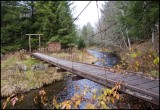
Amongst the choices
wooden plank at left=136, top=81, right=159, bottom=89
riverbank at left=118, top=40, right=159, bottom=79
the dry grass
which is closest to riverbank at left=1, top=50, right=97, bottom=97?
the dry grass

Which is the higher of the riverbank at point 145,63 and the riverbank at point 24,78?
the riverbank at point 145,63

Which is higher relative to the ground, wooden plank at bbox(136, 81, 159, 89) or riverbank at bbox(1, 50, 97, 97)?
wooden plank at bbox(136, 81, 159, 89)

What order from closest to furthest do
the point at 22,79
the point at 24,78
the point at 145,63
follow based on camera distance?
the point at 145,63
the point at 22,79
the point at 24,78

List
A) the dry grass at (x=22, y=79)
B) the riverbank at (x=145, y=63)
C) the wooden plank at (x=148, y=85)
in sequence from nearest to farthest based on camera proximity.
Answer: the wooden plank at (x=148, y=85), the riverbank at (x=145, y=63), the dry grass at (x=22, y=79)

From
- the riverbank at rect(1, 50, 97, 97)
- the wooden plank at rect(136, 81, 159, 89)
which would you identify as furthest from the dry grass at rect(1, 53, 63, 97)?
the wooden plank at rect(136, 81, 159, 89)

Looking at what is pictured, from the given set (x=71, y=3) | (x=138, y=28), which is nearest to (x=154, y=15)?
(x=138, y=28)

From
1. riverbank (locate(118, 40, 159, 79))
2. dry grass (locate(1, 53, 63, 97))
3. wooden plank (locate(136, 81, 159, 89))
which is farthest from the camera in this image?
dry grass (locate(1, 53, 63, 97))

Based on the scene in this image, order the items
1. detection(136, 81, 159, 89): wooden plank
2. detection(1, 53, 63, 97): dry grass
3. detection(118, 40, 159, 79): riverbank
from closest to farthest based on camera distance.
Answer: detection(136, 81, 159, 89): wooden plank → detection(118, 40, 159, 79): riverbank → detection(1, 53, 63, 97): dry grass

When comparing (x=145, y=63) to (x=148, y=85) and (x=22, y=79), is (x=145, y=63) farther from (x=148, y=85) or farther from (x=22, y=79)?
(x=22, y=79)

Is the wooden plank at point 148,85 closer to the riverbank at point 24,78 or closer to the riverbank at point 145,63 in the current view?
the riverbank at point 145,63

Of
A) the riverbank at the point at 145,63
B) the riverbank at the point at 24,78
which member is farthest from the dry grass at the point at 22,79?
the riverbank at the point at 145,63

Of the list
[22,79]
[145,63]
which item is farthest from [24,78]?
[145,63]

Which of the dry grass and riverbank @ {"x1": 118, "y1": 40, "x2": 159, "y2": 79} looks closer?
riverbank @ {"x1": 118, "y1": 40, "x2": 159, "y2": 79}

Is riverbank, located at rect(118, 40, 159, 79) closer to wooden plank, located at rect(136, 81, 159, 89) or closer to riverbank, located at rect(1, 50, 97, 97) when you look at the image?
wooden plank, located at rect(136, 81, 159, 89)
